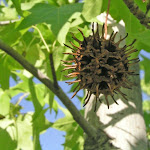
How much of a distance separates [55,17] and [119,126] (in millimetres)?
865

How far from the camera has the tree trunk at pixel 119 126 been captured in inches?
72.9

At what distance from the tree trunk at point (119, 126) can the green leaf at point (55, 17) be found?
2.28 ft

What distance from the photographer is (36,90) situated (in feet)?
7.83

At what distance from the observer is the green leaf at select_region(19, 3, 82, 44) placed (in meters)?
1.45

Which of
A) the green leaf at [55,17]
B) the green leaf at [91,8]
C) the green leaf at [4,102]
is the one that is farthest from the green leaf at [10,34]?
the green leaf at [4,102]

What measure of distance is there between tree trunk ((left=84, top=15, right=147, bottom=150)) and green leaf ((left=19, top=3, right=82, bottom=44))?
696mm

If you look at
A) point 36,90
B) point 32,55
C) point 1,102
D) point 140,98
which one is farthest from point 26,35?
point 140,98

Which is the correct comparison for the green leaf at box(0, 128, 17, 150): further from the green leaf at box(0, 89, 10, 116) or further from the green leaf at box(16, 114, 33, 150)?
the green leaf at box(0, 89, 10, 116)

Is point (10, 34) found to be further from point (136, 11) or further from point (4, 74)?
point (136, 11)

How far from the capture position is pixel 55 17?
1.54 m

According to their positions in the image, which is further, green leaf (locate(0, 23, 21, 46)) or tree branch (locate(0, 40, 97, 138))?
green leaf (locate(0, 23, 21, 46))

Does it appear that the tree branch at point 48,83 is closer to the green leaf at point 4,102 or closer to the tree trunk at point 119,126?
the tree trunk at point 119,126

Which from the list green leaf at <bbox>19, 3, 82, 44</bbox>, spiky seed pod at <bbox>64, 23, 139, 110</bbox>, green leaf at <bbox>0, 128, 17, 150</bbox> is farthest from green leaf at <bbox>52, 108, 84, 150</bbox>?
spiky seed pod at <bbox>64, 23, 139, 110</bbox>

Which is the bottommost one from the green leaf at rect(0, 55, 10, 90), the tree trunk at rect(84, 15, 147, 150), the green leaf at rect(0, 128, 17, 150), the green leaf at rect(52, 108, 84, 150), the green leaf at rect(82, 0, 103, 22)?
the green leaf at rect(52, 108, 84, 150)
